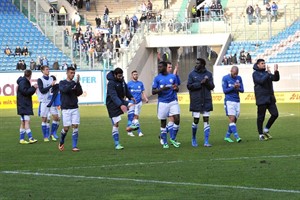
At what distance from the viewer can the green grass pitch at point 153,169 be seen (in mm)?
14109

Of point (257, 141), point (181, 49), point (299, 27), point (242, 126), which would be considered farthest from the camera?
point (181, 49)

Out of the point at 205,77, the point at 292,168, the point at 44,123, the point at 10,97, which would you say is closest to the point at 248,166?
the point at 292,168

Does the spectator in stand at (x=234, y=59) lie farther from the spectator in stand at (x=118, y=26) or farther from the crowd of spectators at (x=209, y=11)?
the spectator in stand at (x=118, y=26)

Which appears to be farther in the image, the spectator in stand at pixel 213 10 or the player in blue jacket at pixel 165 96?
the spectator in stand at pixel 213 10

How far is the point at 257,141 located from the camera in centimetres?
2456

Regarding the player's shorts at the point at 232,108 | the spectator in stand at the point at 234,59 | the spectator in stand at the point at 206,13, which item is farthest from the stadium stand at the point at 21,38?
the player's shorts at the point at 232,108

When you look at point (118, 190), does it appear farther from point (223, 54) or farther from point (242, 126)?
point (223, 54)

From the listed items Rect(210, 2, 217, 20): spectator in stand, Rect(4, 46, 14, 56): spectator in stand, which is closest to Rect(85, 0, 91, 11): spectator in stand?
Rect(210, 2, 217, 20): spectator in stand

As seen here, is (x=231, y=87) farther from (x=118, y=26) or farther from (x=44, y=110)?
(x=118, y=26)

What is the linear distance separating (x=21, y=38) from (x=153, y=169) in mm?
49191

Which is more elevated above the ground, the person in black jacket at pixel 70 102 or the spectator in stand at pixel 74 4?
the spectator in stand at pixel 74 4

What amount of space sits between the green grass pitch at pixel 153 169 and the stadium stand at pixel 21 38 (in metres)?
35.7

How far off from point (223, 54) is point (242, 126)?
103 ft

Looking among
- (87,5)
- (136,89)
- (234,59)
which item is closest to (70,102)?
(136,89)
